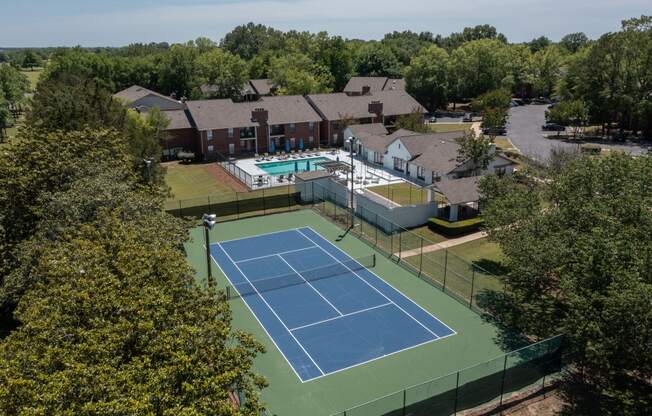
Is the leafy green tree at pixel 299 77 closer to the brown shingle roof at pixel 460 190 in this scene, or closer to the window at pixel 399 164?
the window at pixel 399 164

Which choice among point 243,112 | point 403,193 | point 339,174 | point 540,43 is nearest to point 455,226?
point 403,193

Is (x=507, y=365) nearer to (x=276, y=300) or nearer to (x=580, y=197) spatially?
(x=580, y=197)

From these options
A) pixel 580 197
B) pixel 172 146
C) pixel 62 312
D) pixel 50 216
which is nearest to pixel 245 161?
pixel 172 146

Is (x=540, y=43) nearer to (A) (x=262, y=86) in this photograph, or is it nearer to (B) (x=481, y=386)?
(A) (x=262, y=86)

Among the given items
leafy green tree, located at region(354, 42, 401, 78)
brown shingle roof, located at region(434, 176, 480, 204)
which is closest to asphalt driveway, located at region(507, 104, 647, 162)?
brown shingle roof, located at region(434, 176, 480, 204)

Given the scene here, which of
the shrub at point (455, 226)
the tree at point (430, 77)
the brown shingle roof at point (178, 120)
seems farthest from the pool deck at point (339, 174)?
the tree at point (430, 77)

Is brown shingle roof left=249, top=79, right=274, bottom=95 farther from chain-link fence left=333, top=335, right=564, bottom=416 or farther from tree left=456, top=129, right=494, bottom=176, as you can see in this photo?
chain-link fence left=333, top=335, right=564, bottom=416
